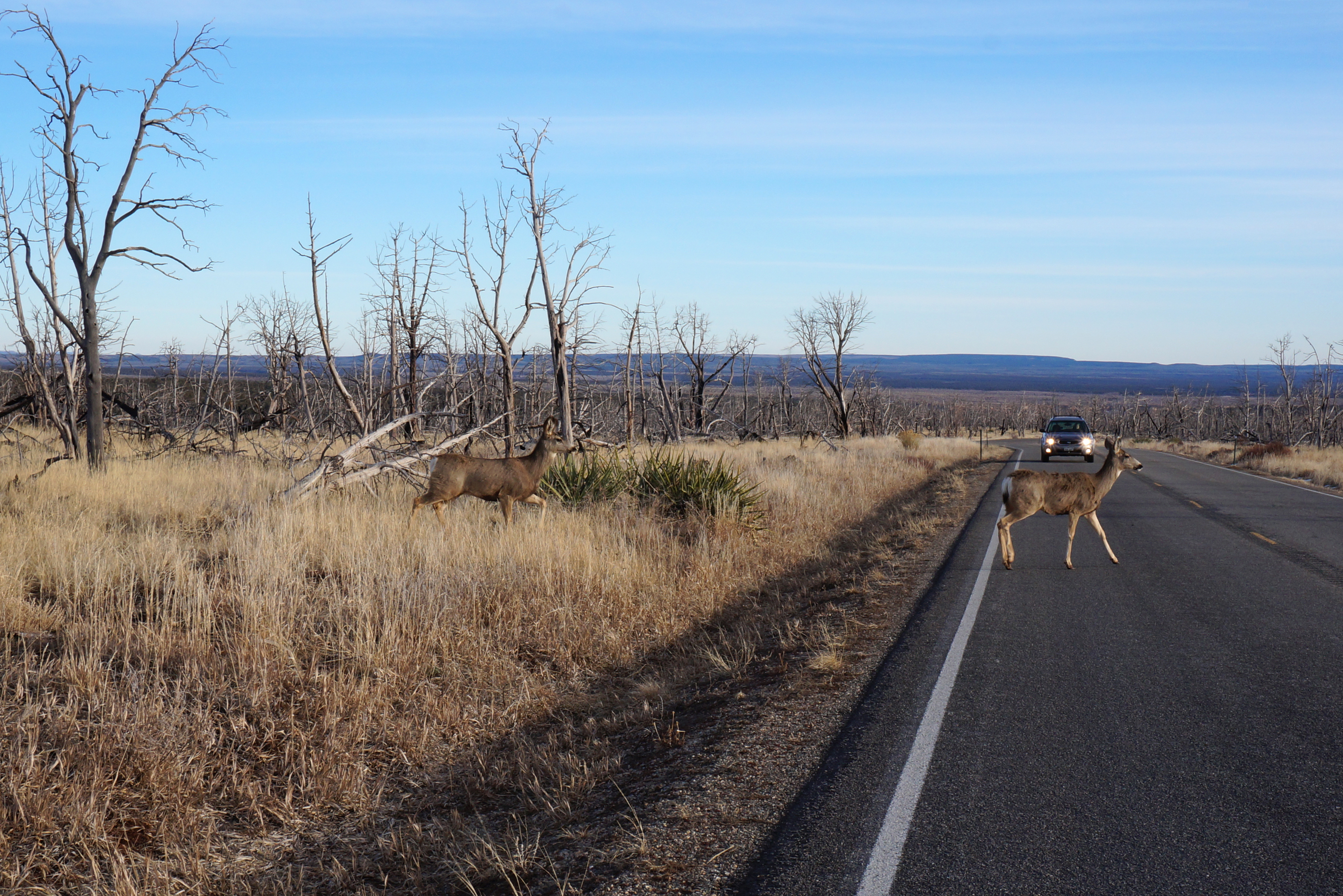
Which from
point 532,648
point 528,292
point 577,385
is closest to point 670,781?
point 532,648

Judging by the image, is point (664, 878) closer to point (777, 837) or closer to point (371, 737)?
point (777, 837)

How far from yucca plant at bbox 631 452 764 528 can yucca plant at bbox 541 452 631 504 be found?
32 centimetres

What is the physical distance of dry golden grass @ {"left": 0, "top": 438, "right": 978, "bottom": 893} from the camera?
431 centimetres

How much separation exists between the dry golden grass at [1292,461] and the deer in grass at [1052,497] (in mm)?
17765

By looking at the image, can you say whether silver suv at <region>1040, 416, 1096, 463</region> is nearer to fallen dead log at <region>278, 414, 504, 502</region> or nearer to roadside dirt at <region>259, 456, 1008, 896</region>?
fallen dead log at <region>278, 414, 504, 502</region>

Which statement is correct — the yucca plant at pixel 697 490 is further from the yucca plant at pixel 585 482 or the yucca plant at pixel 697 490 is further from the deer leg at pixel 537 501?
the deer leg at pixel 537 501

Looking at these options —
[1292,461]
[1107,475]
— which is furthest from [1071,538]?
[1292,461]

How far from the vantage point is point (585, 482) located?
43.8ft

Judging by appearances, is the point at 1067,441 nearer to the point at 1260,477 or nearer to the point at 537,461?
the point at 1260,477

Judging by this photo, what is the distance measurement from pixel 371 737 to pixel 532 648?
1.85m

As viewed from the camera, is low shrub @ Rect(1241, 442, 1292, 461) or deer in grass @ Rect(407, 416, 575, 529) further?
low shrub @ Rect(1241, 442, 1292, 461)

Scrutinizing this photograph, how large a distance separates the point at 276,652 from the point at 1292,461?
117 feet

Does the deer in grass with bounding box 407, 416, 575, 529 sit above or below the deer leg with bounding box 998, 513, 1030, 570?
above

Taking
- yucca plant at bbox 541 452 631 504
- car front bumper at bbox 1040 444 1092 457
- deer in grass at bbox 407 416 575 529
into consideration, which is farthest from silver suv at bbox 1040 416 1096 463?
deer in grass at bbox 407 416 575 529
